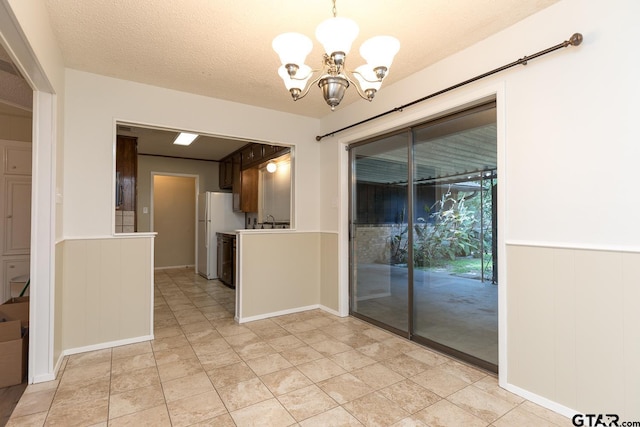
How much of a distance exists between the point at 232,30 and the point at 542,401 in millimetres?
3154

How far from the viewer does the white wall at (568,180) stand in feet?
5.50

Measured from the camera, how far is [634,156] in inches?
64.7

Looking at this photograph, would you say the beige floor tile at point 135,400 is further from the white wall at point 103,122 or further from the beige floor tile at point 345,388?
the white wall at point 103,122

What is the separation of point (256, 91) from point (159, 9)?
52.6 inches

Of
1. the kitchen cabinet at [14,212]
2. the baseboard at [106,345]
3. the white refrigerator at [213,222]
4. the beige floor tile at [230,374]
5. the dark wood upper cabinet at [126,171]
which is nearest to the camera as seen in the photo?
the beige floor tile at [230,374]

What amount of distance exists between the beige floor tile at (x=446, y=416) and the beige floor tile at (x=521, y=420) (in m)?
0.11

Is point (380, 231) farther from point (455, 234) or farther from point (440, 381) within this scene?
point (440, 381)

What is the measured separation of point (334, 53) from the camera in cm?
149

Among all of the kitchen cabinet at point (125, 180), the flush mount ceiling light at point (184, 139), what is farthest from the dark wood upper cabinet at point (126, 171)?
the flush mount ceiling light at point (184, 139)

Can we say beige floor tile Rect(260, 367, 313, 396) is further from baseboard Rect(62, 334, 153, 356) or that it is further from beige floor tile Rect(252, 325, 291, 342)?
baseboard Rect(62, 334, 153, 356)

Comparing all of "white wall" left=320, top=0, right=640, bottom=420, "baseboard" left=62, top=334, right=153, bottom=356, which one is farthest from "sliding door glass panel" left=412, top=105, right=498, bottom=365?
"baseboard" left=62, top=334, right=153, bottom=356

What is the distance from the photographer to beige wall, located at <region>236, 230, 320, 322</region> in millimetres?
3664

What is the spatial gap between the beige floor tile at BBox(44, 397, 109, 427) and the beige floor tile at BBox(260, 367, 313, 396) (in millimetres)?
978

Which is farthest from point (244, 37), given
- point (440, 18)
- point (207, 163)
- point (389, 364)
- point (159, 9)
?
point (207, 163)
